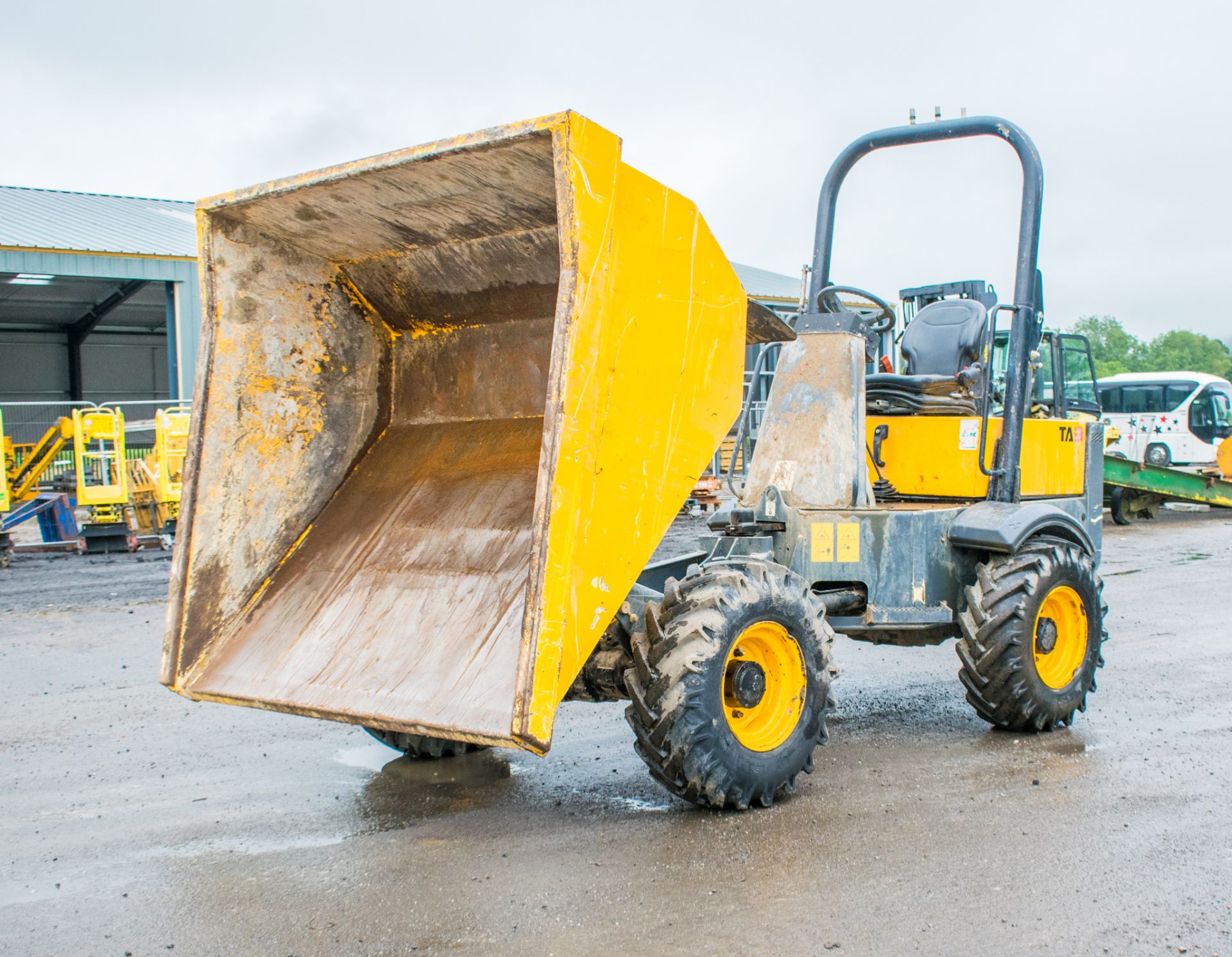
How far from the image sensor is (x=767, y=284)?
102 ft

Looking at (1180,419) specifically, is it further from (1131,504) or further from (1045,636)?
(1045,636)

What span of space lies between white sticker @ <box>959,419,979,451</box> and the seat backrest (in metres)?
0.44

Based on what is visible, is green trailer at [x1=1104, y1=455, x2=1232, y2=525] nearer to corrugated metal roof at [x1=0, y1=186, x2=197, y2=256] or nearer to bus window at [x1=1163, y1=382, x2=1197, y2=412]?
bus window at [x1=1163, y1=382, x2=1197, y2=412]

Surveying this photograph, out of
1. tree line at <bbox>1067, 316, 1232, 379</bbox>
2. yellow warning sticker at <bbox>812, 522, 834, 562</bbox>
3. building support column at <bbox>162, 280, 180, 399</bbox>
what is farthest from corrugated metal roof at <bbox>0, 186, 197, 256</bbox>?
tree line at <bbox>1067, 316, 1232, 379</bbox>

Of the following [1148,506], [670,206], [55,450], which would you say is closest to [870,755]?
[670,206]

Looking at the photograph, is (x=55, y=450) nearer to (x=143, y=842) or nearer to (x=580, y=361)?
(x=143, y=842)

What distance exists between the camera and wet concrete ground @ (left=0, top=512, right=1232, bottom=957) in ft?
11.4

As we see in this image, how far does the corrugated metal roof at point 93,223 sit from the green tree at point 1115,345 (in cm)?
6268

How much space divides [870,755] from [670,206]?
271 centimetres

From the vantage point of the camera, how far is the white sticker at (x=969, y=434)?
239 inches

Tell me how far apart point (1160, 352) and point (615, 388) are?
289 feet

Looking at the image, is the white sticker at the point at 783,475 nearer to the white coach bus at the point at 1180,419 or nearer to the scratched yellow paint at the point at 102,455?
the scratched yellow paint at the point at 102,455

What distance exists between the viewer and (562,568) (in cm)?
370

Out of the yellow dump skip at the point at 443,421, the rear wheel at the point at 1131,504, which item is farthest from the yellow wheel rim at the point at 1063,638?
the rear wheel at the point at 1131,504
